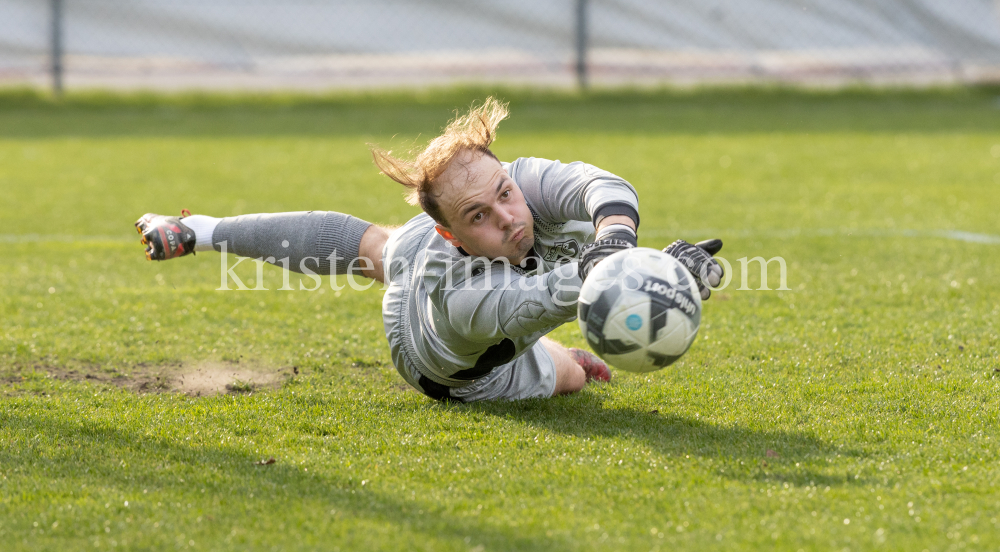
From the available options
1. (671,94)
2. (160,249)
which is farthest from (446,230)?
(671,94)

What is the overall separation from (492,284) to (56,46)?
10.7 meters

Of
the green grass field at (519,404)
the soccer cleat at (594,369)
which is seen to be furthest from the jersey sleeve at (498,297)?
the soccer cleat at (594,369)

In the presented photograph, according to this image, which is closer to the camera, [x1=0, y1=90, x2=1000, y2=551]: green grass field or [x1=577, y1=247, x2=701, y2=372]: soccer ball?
[x1=0, y1=90, x2=1000, y2=551]: green grass field

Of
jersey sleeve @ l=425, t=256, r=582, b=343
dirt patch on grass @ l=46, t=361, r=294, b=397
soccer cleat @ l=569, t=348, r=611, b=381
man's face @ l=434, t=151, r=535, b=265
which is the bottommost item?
dirt patch on grass @ l=46, t=361, r=294, b=397

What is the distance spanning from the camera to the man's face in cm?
298

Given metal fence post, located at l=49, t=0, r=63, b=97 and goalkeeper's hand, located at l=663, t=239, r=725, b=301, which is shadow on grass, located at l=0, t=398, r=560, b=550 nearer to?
goalkeeper's hand, located at l=663, t=239, r=725, b=301

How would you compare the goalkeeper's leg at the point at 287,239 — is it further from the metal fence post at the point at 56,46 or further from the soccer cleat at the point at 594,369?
the metal fence post at the point at 56,46

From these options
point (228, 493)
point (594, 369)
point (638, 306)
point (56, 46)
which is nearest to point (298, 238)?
point (594, 369)

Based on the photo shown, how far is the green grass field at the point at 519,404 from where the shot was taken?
7.77 ft

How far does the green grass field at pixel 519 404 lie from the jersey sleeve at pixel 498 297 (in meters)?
0.34

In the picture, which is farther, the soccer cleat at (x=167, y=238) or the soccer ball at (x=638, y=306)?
the soccer cleat at (x=167, y=238)

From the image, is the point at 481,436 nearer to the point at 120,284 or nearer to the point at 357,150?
the point at 120,284

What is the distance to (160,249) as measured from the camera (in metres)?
3.86

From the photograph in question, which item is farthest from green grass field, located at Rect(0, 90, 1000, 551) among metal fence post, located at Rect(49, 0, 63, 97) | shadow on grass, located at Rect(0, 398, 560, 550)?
metal fence post, located at Rect(49, 0, 63, 97)
